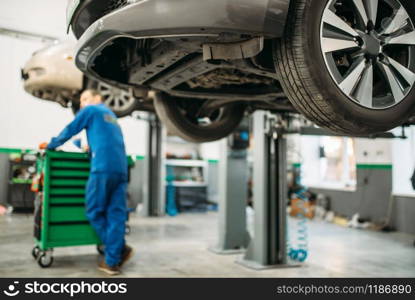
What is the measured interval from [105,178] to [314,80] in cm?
208

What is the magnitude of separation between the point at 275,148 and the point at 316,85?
2.36 metres

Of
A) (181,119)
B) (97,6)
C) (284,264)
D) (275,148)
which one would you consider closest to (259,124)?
(275,148)

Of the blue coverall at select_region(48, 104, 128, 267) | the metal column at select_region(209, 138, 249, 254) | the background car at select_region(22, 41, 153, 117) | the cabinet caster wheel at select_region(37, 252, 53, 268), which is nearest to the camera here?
the blue coverall at select_region(48, 104, 128, 267)

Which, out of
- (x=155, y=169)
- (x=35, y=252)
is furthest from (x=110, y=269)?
(x=155, y=169)

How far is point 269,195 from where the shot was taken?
375cm

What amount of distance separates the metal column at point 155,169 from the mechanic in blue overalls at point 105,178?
4.70 metres

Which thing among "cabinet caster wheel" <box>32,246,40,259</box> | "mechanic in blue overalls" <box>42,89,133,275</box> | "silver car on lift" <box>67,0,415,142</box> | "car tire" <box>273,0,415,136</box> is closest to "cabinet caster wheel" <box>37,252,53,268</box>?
"cabinet caster wheel" <box>32,246,40,259</box>

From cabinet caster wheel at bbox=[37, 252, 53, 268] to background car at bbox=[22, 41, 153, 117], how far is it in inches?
71.9

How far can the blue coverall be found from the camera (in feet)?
10.1

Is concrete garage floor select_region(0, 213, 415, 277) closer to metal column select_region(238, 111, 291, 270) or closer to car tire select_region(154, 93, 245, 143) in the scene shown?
metal column select_region(238, 111, 291, 270)

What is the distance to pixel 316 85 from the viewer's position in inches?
58.0

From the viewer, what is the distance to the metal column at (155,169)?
7918mm

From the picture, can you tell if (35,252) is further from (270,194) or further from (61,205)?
(270,194)

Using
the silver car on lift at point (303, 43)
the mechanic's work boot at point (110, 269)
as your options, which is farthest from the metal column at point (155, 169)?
the silver car on lift at point (303, 43)
